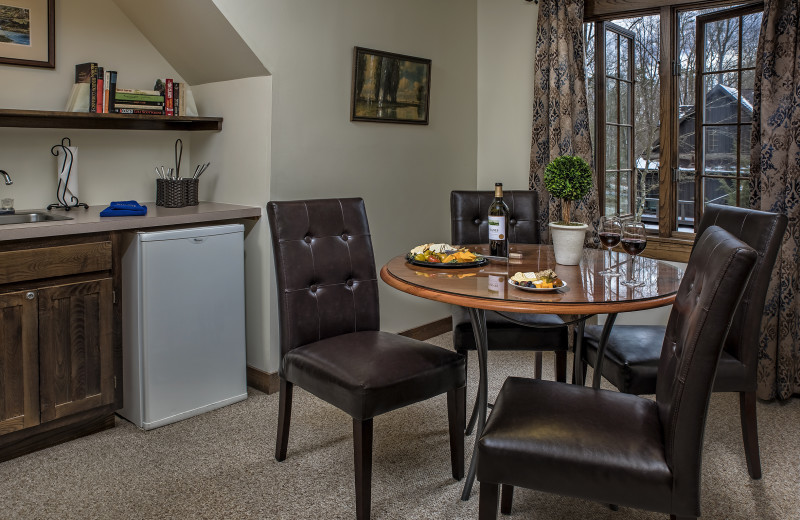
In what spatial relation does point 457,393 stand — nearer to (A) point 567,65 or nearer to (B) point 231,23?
(B) point 231,23

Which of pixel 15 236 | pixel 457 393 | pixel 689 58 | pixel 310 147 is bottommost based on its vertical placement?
pixel 457 393

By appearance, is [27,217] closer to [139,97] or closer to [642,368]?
[139,97]

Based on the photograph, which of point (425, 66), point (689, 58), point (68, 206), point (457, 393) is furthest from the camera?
point (425, 66)

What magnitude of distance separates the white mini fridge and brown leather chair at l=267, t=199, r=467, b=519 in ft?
2.21

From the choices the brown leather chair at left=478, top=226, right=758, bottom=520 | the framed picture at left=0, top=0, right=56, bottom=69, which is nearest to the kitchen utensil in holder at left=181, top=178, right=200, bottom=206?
the framed picture at left=0, top=0, right=56, bottom=69

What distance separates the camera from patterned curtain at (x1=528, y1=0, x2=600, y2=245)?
4.01 metres

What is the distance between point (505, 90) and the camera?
14.8 feet

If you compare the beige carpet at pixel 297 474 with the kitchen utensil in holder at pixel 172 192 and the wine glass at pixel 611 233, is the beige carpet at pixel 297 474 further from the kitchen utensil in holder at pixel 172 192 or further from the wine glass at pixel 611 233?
the kitchen utensil in holder at pixel 172 192

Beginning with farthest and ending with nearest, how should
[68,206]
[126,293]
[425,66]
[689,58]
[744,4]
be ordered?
[425,66]
[689,58]
[744,4]
[68,206]
[126,293]

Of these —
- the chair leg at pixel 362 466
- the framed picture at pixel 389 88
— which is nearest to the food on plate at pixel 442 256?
the chair leg at pixel 362 466

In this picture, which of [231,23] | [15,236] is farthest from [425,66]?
[15,236]

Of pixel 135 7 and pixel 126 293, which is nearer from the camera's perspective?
pixel 126 293

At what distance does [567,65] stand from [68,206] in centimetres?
286

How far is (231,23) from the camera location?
314 cm
